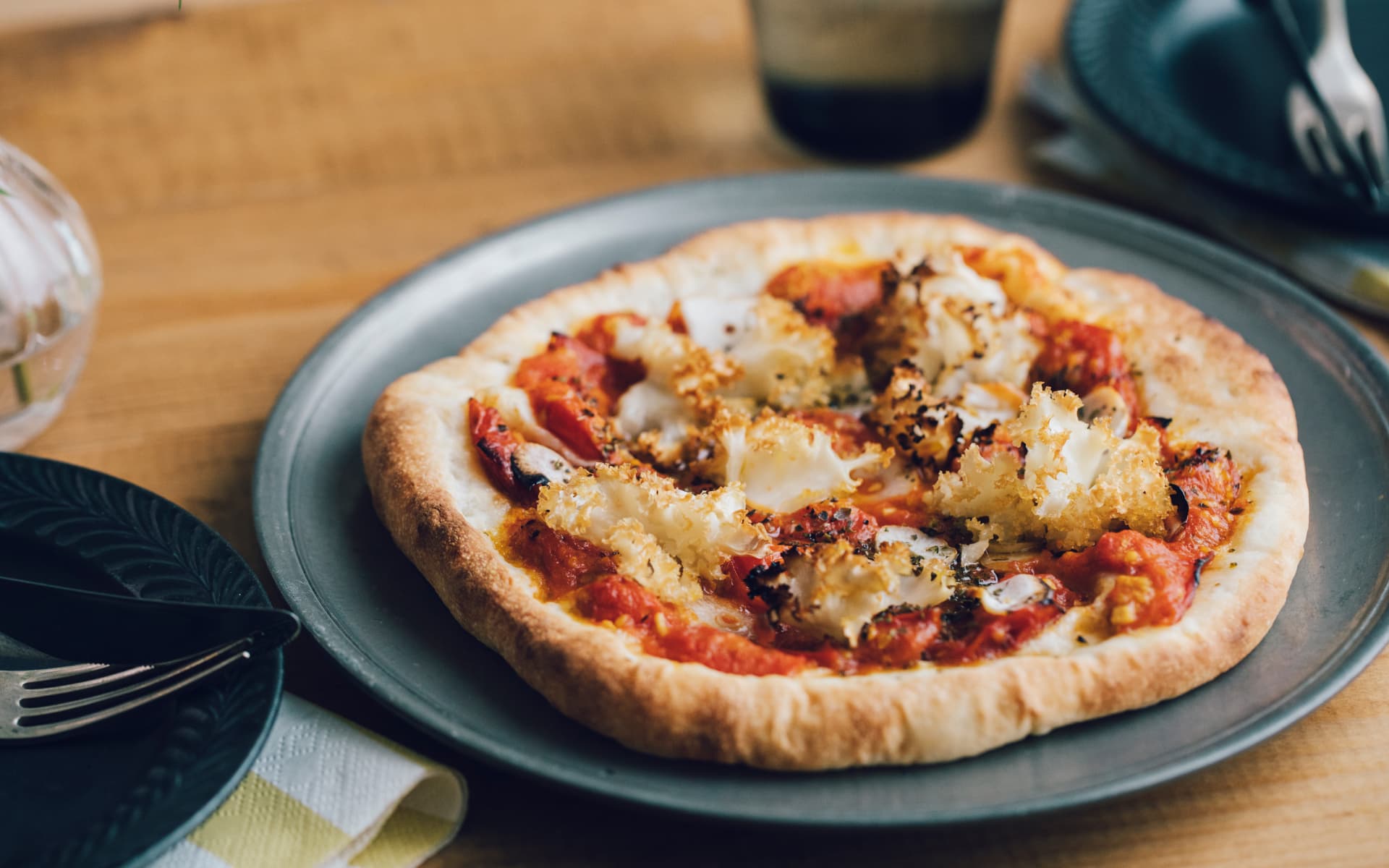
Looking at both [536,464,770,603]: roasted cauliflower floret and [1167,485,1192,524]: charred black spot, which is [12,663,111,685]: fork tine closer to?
[536,464,770,603]: roasted cauliflower floret

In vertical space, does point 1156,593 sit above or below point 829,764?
above

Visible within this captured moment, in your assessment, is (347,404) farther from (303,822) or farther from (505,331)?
(303,822)

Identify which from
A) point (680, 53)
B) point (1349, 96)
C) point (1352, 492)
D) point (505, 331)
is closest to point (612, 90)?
point (680, 53)

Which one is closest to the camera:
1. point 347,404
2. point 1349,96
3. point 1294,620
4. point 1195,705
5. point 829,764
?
point 829,764

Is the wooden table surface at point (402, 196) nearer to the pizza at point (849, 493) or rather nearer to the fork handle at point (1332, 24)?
the pizza at point (849, 493)

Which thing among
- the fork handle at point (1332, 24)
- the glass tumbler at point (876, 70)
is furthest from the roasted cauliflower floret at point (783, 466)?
the fork handle at point (1332, 24)

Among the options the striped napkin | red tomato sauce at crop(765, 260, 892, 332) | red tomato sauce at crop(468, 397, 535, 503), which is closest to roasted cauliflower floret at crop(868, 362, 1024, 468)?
red tomato sauce at crop(765, 260, 892, 332)

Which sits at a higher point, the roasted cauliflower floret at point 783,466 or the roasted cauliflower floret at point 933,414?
the roasted cauliflower floret at point 933,414
